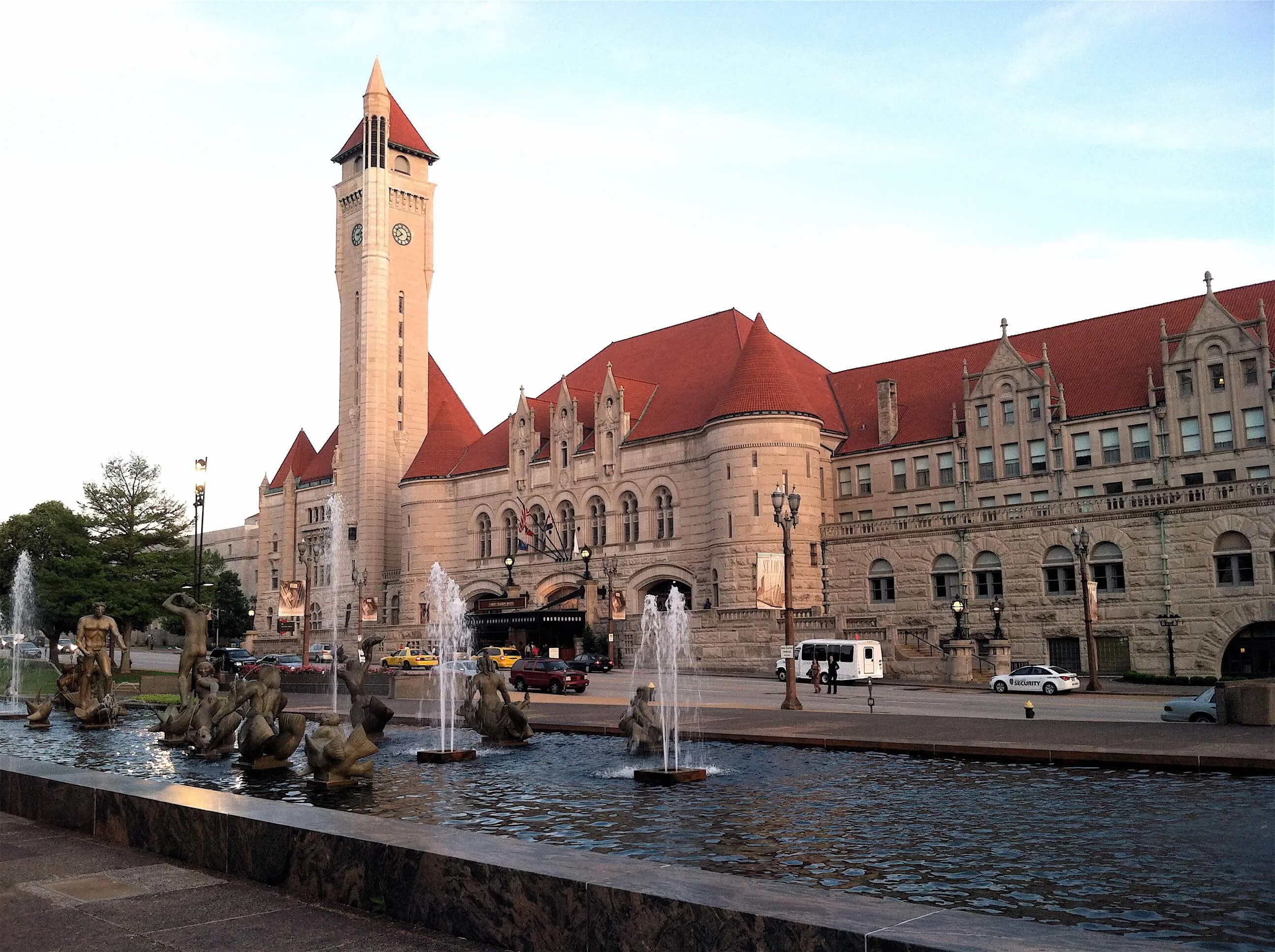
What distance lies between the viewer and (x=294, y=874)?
22.9 ft

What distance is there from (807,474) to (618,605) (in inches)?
522

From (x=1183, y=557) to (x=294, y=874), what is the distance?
43978mm

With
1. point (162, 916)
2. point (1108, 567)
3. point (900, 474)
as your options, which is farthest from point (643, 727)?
point (900, 474)

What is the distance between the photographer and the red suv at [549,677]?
122 ft

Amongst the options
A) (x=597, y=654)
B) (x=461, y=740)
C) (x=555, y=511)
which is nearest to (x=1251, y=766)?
(x=461, y=740)

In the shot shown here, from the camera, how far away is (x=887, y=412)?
58.9 m

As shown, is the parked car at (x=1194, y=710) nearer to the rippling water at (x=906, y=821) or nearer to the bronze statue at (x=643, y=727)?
the rippling water at (x=906, y=821)

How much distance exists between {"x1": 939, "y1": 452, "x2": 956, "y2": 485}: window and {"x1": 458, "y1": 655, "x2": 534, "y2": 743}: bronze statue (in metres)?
40.4

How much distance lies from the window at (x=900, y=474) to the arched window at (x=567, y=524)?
65.9 feet

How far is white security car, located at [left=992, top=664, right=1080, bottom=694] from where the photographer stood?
3691cm

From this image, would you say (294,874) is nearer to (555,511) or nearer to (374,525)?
(555,511)

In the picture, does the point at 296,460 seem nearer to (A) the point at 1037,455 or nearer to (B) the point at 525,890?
(A) the point at 1037,455

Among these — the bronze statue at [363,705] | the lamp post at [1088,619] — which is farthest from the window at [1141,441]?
the bronze statue at [363,705]

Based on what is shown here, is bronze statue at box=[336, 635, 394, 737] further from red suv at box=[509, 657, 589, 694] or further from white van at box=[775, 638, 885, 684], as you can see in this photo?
white van at box=[775, 638, 885, 684]
